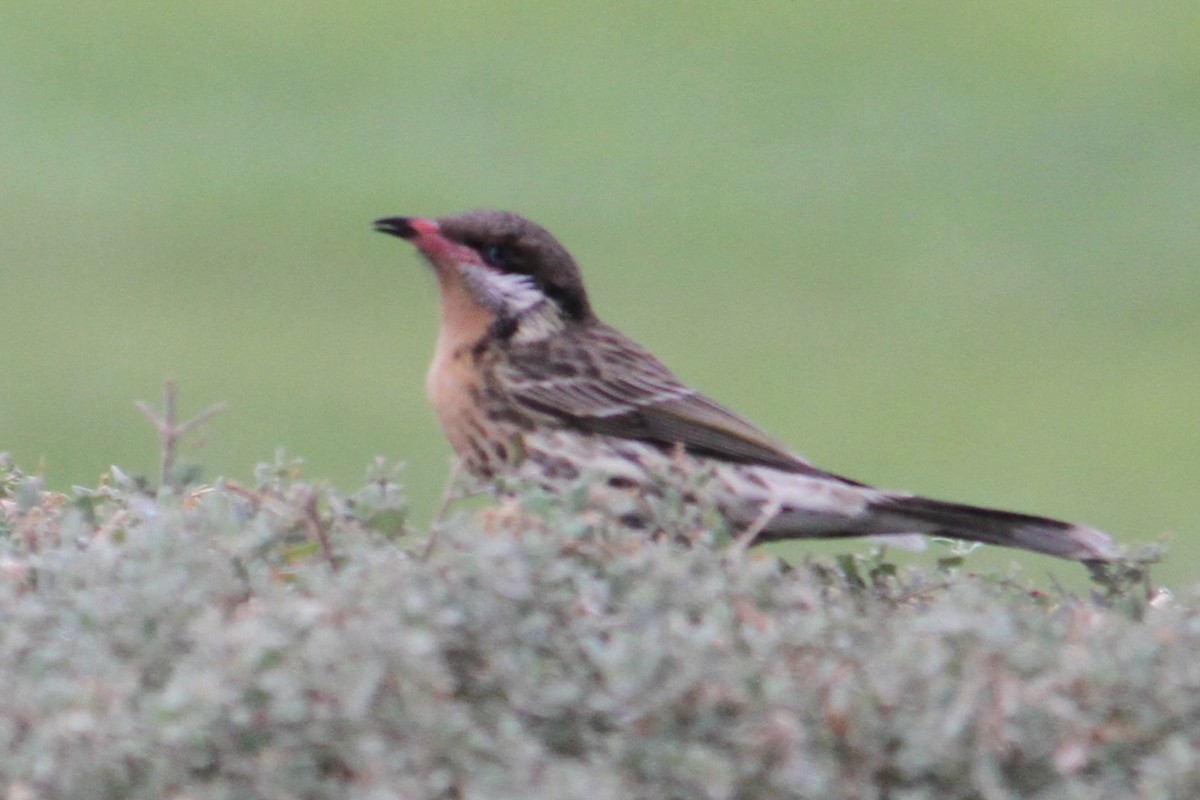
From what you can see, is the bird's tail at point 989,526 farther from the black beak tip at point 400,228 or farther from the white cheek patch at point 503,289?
the black beak tip at point 400,228

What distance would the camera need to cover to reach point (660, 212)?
52.0ft

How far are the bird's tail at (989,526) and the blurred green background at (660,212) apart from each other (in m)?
5.85

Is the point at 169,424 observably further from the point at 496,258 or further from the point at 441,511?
the point at 496,258

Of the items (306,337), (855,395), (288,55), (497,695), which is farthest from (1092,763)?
(288,55)

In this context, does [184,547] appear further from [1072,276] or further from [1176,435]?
[1072,276]

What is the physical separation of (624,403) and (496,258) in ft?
1.53

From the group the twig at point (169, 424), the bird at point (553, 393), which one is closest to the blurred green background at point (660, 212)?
the bird at point (553, 393)

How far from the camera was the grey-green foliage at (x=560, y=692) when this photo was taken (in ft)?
10.6

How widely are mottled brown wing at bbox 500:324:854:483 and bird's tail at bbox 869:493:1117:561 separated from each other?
0.48 metres

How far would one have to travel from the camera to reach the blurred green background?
1255cm

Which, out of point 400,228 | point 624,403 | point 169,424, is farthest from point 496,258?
point 169,424

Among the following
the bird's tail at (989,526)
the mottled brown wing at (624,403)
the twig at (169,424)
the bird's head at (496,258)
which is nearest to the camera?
the twig at (169,424)

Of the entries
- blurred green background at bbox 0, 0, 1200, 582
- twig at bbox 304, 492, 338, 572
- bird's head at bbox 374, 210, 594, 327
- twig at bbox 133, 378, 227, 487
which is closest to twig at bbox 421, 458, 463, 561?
twig at bbox 304, 492, 338, 572

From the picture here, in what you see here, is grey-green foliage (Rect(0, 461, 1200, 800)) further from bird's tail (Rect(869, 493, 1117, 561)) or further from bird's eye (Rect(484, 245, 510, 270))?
bird's eye (Rect(484, 245, 510, 270))
